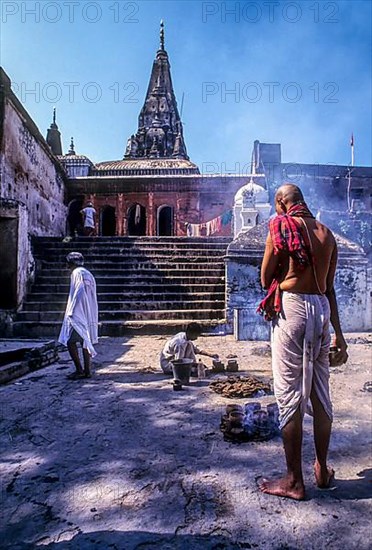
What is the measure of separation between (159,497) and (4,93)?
10.5 m

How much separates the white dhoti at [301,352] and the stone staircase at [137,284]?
5.78 m

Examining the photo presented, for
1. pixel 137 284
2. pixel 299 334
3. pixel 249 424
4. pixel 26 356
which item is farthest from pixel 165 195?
pixel 299 334

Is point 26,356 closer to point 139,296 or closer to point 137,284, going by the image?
point 139,296

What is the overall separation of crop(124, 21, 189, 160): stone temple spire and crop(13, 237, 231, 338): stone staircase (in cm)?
2324

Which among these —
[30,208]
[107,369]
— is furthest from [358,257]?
[30,208]

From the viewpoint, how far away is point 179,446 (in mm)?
2607

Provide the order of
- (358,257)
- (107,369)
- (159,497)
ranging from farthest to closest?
(358,257)
(107,369)
(159,497)

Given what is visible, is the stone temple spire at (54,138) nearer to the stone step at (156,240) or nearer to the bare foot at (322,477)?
the stone step at (156,240)

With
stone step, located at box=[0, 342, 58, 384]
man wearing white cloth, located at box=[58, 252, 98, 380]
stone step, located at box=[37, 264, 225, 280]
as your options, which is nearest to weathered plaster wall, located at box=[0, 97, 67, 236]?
stone step, located at box=[37, 264, 225, 280]

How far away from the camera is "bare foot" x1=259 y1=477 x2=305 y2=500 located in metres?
1.92

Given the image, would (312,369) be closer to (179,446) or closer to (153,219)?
(179,446)

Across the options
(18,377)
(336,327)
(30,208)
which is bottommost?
(18,377)

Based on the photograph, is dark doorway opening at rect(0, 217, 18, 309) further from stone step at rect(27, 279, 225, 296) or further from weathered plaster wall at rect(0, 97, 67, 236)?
weathered plaster wall at rect(0, 97, 67, 236)

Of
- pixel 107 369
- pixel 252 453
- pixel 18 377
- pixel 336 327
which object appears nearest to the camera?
pixel 336 327
